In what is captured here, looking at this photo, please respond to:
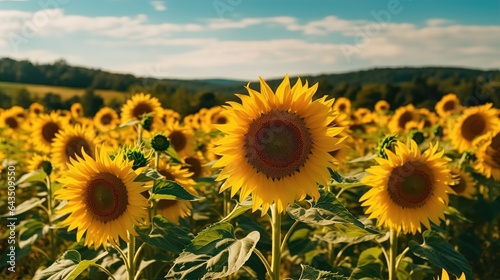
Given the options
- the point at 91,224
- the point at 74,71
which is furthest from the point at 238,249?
the point at 74,71

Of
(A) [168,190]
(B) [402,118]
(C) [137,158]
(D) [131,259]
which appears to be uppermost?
(B) [402,118]

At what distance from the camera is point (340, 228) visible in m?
2.77

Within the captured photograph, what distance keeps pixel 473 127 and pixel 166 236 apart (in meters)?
4.70

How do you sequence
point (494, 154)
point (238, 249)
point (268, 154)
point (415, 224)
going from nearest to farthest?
point (238, 249) < point (268, 154) < point (415, 224) < point (494, 154)

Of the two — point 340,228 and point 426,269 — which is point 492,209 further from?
point 340,228

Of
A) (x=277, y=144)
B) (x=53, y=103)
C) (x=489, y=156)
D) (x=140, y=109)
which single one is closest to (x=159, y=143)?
(x=277, y=144)

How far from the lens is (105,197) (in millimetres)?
3113

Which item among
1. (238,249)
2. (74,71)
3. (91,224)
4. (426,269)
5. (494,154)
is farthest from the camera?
(74,71)

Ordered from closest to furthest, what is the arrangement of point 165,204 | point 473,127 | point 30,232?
point 165,204, point 30,232, point 473,127

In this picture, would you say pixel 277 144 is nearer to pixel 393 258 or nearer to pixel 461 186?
pixel 393 258

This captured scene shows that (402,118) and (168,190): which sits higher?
(402,118)

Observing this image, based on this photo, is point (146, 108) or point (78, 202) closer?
point (78, 202)

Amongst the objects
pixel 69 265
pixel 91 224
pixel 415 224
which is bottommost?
pixel 69 265

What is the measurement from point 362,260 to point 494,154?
222cm
